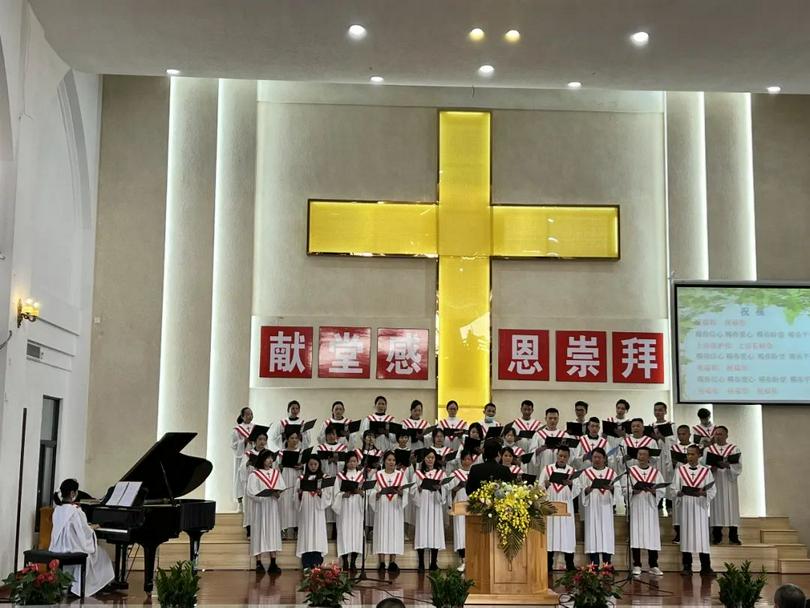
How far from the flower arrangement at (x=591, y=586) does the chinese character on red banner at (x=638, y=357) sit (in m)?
7.58

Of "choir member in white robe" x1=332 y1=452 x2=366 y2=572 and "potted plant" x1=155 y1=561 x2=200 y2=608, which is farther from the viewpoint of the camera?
"choir member in white robe" x1=332 y1=452 x2=366 y2=572

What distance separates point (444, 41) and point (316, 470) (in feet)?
16.1

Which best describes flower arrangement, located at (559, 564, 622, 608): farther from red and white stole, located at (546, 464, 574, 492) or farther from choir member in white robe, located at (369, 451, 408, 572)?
choir member in white robe, located at (369, 451, 408, 572)

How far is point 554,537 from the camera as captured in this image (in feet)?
38.6

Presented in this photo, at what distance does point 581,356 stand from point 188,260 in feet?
17.8

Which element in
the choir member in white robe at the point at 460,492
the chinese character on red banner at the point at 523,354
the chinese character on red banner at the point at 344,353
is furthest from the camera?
the chinese character on red banner at the point at 523,354

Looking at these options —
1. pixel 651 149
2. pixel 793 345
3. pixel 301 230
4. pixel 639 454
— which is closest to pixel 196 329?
pixel 301 230

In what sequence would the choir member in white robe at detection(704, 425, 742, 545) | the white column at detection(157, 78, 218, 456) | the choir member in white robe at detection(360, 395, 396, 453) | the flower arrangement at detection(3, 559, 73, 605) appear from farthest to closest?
1. the white column at detection(157, 78, 218, 456)
2. the choir member in white robe at detection(360, 395, 396, 453)
3. the choir member in white robe at detection(704, 425, 742, 545)
4. the flower arrangement at detection(3, 559, 73, 605)

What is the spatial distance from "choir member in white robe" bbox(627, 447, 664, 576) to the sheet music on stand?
535 centimetres

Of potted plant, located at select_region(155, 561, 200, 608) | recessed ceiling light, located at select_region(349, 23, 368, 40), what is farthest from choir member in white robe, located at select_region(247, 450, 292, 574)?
potted plant, located at select_region(155, 561, 200, 608)

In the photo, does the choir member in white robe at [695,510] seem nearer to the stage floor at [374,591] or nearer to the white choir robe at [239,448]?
the stage floor at [374,591]

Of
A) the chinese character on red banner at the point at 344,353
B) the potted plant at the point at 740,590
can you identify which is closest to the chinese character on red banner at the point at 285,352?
the chinese character on red banner at the point at 344,353

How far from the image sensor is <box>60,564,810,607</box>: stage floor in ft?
30.4

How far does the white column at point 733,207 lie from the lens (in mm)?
13734
